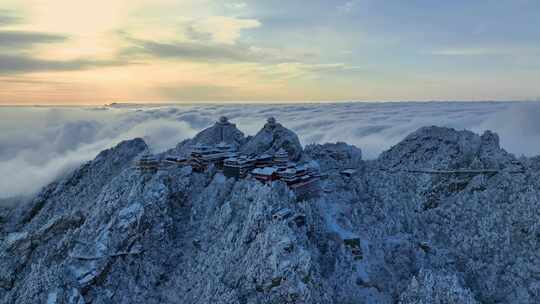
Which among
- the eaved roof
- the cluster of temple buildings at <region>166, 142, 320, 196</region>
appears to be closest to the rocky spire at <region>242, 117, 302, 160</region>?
the cluster of temple buildings at <region>166, 142, 320, 196</region>

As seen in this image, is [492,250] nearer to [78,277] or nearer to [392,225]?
[392,225]

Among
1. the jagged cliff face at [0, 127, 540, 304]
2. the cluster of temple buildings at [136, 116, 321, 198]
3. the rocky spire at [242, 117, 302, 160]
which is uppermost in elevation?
the rocky spire at [242, 117, 302, 160]

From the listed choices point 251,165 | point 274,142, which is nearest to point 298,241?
point 251,165

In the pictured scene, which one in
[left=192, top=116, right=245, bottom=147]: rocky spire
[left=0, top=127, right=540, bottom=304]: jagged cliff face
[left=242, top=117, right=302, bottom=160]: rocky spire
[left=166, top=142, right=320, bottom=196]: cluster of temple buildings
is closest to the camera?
[left=0, top=127, right=540, bottom=304]: jagged cliff face

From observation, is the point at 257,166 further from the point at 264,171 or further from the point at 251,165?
the point at 264,171

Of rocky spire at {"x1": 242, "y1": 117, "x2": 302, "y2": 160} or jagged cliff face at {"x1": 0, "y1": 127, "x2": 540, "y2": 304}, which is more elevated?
rocky spire at {"x1": 242, "y1": 117, "x2": 302, "y2": 160}

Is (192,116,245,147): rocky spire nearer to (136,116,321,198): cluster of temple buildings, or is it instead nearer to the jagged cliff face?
(136,116,321,198): cluster of temple buildings

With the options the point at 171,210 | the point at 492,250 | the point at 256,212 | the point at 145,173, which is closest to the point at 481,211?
the point at 492,250

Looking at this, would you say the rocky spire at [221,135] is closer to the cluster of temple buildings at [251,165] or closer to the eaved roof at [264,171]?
A: the cluster of temple buildings at [251,165]

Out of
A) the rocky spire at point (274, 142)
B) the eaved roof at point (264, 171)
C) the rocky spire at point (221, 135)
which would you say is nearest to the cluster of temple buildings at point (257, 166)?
the eaved roof at point (264, 171)
